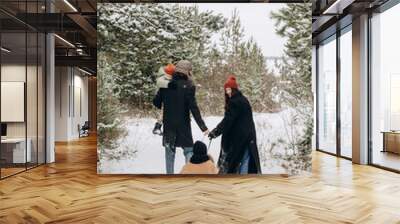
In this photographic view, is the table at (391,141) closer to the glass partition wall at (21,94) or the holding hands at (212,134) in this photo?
the holding hands at (212,134)

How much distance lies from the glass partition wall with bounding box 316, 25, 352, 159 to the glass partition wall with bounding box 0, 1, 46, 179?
6.89 m

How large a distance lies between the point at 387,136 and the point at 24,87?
697 centimetres

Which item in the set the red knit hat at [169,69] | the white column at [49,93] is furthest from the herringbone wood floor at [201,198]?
the red knit hat at [169,69]

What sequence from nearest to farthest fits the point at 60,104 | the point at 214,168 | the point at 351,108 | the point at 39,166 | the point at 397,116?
the point at 214,168
the point at 397,116
the point at 39,166
the point at 351,108
the point at 60,104

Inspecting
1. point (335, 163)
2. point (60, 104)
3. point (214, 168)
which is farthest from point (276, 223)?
point (60, 104)

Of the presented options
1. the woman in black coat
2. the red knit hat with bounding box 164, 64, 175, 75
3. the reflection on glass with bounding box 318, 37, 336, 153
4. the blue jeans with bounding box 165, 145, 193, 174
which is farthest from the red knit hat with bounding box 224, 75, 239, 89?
the reflection on glass with bounding box 318, 37, 336, 153

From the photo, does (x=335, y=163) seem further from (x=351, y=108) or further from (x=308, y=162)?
(x=308, y=162)

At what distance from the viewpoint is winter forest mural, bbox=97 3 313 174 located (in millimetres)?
6719

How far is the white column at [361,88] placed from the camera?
8.40 meters

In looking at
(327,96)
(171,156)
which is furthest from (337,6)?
(327,96)

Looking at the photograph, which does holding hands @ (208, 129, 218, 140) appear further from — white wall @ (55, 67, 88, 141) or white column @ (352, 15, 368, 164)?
white wall @ (55, 67, 88, 141)

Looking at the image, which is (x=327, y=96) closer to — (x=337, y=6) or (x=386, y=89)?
(x=386, y=89)

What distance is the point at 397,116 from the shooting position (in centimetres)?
727

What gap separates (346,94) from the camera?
31.6 ft
